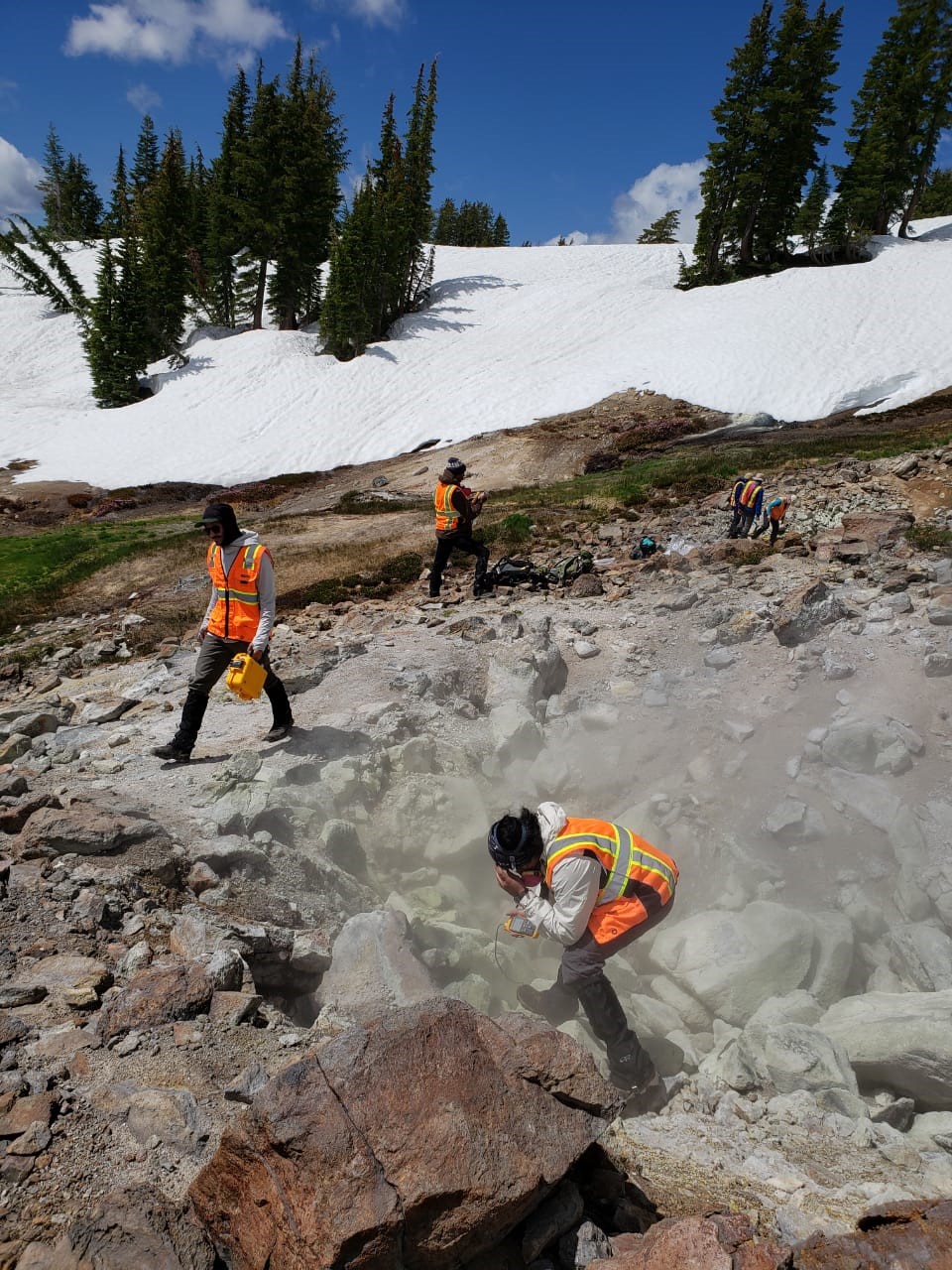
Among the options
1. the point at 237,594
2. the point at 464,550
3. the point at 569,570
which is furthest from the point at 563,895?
the point at 569,570

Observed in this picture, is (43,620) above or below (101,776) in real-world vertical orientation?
below

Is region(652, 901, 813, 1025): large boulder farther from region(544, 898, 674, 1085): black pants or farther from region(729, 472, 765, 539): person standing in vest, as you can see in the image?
region(729, 472, 765, 539): person standing in vest

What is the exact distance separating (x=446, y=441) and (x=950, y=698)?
89.4 ft

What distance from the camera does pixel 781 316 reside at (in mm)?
33594

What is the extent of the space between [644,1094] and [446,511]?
835 cm

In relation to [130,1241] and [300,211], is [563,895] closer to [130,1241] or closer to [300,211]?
[130,1241]

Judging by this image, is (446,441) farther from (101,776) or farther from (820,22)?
(820,22)

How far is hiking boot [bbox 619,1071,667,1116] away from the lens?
3861 millimetres

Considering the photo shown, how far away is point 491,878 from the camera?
5961 millimetres

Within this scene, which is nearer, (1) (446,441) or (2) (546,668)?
(2) (546,668)

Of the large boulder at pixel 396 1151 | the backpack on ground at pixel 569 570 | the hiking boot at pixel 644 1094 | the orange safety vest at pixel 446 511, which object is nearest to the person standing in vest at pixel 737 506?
the backpack on ground at pixel 569 570

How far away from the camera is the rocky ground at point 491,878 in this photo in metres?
3.02

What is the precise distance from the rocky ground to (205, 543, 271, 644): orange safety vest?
120cm

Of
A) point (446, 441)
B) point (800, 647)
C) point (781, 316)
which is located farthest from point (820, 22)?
point (800, 647)
